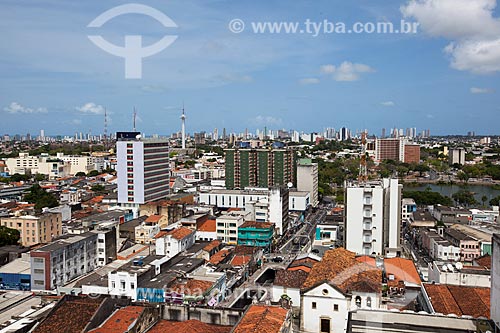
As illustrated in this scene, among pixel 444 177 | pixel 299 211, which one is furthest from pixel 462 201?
pixel 444 177

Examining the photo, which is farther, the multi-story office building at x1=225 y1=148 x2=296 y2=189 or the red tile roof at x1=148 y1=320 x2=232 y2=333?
the multi-story office building at x1=225 y1=148 x2=296 y2=189

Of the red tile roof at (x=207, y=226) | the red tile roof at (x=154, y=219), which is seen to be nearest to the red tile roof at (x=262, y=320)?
the red tile roof at (x=207, y=226)

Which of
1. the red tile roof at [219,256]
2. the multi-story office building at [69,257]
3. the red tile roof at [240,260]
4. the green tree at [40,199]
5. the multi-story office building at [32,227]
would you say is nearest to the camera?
the multi-story office building at [69,257]

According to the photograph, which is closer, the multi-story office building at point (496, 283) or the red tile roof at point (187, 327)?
the multi-story office building at point (496, 283)

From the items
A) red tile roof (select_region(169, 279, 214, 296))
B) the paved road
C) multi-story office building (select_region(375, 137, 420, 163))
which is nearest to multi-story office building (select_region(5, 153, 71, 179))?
the paved road

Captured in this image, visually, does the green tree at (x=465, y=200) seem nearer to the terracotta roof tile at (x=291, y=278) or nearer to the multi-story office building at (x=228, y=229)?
the multi-story office building at (x=228, y=229)

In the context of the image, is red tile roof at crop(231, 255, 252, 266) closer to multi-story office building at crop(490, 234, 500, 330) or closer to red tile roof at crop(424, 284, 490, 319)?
red tile roof at crop(424, 284, 490, 319)
